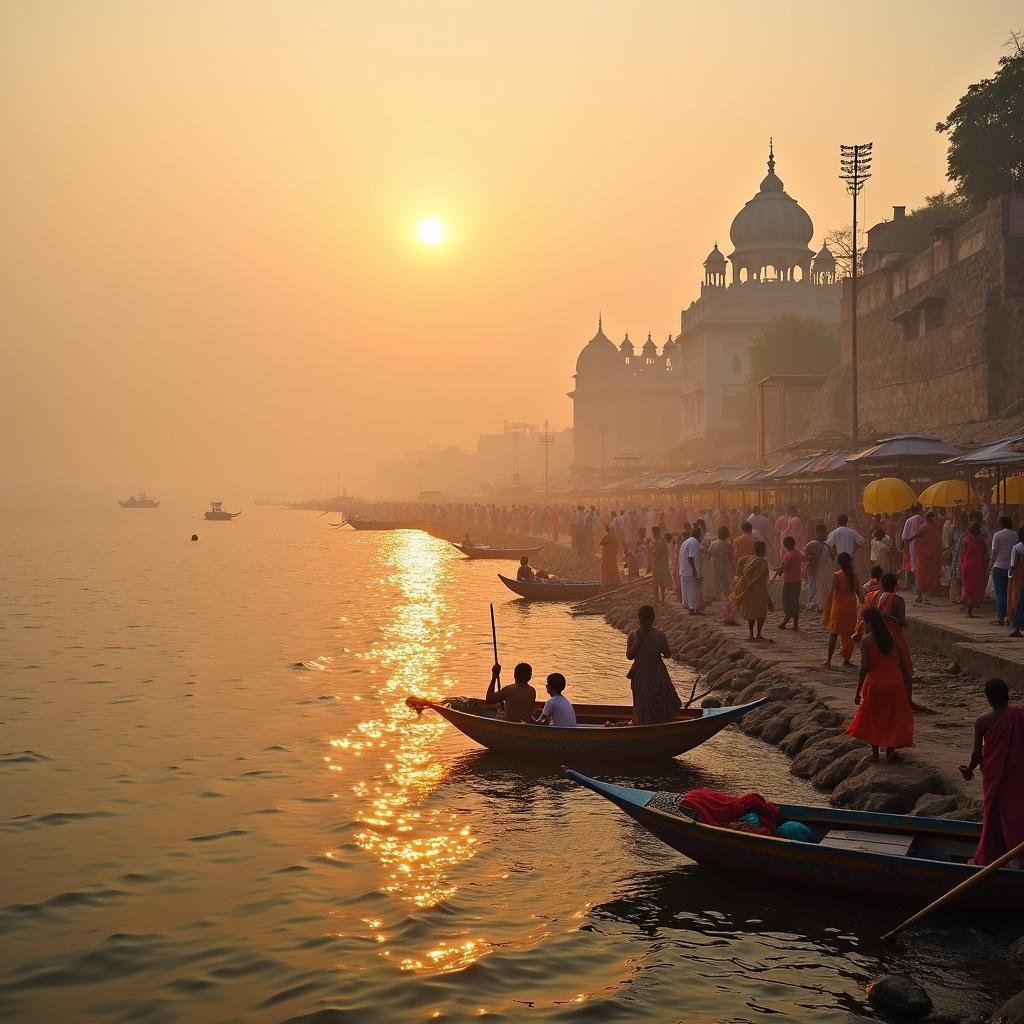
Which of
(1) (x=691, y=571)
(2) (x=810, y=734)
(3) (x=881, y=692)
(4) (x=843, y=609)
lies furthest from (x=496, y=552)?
(3) (x=881, y=692)

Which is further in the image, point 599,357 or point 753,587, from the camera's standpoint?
point 599,357

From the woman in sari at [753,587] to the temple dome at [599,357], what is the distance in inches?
3928

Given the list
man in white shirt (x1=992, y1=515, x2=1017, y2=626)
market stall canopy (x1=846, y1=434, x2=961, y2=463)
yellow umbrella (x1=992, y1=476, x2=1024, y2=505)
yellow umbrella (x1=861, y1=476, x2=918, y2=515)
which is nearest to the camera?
man in white shirt (x1=992, y1=515, x2=1017, y2=626)

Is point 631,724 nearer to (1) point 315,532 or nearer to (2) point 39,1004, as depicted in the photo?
(2) point 39,1004

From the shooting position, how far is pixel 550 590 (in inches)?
1314

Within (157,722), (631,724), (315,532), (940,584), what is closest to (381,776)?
(631,724)

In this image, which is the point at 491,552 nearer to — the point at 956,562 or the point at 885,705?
the point at 956,562

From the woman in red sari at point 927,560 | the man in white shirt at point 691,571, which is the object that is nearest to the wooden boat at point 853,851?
the woman in red sari at point 927,560

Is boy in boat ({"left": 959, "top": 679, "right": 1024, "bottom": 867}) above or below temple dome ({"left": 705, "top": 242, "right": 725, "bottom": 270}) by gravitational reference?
below

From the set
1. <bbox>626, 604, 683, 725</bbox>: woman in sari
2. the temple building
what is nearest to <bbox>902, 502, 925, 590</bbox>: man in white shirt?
<bbox>626, 604, 683, 725</bbox>: woman in sari

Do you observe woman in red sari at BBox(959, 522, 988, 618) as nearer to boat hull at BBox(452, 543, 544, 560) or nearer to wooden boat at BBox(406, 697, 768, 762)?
wooden boat at BBox(406, 697, 768, 762)

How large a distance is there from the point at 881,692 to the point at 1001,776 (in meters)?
3.37

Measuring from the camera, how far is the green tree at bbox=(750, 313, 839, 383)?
220ft

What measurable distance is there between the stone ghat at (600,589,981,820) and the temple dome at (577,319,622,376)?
96.5 meters
